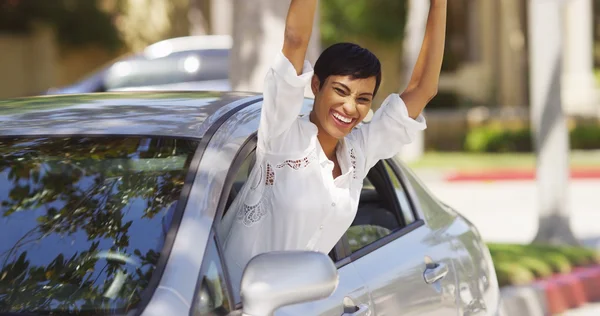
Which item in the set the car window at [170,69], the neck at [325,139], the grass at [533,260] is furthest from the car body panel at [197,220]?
the car window at [170,69]

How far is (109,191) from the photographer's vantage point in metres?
3.56

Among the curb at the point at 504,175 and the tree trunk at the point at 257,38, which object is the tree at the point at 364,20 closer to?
the curb at the point at 504,175

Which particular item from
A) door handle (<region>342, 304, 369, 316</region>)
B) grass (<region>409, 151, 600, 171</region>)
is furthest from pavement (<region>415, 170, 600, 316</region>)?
door handle (<region>342, 304, 369, 316</region>)

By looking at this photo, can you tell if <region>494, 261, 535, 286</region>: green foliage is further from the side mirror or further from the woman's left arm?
the side mirror

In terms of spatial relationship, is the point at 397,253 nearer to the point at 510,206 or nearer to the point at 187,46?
the point at 510,206

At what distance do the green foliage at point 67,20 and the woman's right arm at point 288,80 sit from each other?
71.5 feet

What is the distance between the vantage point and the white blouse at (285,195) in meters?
3.49

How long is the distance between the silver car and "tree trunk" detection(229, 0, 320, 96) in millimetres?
4168

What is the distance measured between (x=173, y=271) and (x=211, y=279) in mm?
153

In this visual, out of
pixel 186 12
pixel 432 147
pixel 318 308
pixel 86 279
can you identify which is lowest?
pixel 432 147

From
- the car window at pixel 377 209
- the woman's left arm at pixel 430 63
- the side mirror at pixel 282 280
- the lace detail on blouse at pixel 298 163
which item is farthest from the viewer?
the car window at pixel 377 209

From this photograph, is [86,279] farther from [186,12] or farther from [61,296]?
[186,12]

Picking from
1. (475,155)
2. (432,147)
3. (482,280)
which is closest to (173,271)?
(482,280)

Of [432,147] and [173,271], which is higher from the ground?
[173,271]
